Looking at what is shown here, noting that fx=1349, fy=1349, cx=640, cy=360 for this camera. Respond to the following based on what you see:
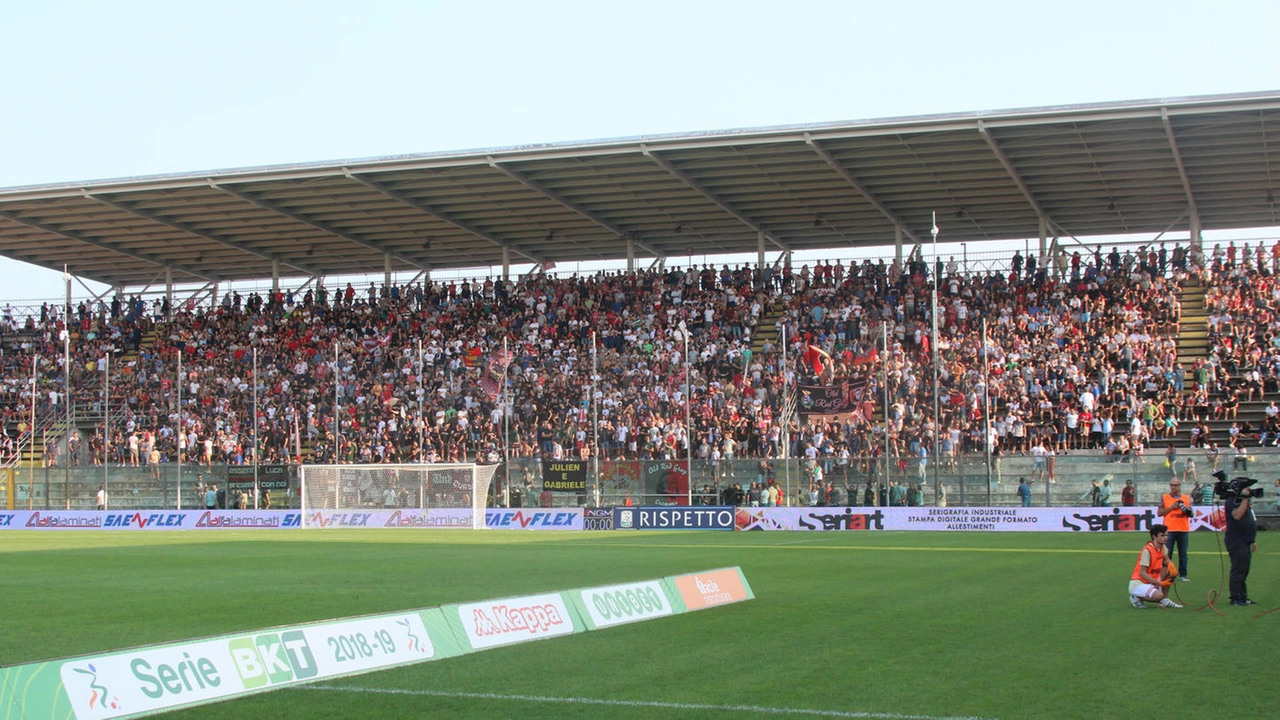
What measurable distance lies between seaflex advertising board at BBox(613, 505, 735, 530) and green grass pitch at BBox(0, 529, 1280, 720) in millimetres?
10310

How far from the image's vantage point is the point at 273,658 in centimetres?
1020

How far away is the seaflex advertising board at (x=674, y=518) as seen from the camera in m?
39.0

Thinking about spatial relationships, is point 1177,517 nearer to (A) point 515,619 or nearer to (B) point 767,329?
Answer: (A) point 515,619

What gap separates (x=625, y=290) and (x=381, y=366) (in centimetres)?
995

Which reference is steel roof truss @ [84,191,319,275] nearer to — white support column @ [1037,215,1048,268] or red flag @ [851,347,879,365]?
red flag @ [851,347,879,365]

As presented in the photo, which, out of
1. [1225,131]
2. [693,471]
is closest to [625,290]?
[693,471]

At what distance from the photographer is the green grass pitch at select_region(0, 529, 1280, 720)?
31.8ft

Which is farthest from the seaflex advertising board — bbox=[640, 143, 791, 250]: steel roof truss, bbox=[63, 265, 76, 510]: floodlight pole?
bbox=[63, 265, 76, 510]: floodlight pole

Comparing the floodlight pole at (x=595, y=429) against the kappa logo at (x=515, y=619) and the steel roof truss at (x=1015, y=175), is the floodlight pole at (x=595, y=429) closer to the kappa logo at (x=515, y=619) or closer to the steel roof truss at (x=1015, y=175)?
the steel roof truss at (x=1015, y=175)

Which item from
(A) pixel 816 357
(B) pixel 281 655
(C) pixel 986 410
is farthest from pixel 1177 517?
(A) pixel 816 357

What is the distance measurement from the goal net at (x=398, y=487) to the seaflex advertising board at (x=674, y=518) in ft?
15.4

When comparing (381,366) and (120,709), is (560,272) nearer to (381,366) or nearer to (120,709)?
(381,366)

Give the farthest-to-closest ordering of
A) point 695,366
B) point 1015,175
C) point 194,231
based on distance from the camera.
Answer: point 194,231, point 695,366, point 1015,175

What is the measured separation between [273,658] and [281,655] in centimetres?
9
